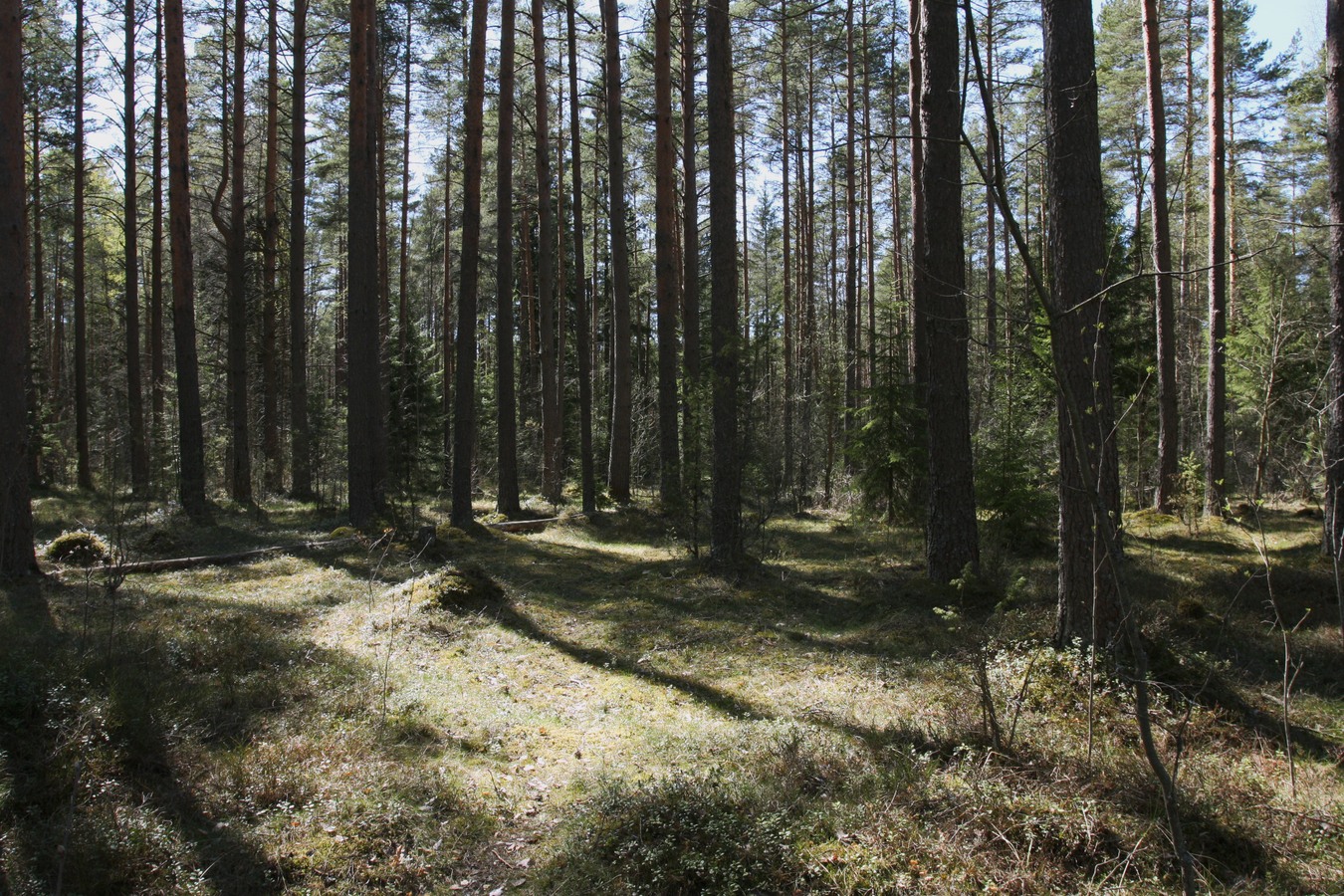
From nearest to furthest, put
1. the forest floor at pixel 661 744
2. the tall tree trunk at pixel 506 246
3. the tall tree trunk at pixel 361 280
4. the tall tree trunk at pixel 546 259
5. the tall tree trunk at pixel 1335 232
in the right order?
1. the forest floor at pixel 661 744
2. the tall tree trunk at pixel 1335 232
3. the tall tree trunk at pixel 361 280
4. the tall tree trunk at pixel 506 246
5. the tall tree trunk at pixel 546 259

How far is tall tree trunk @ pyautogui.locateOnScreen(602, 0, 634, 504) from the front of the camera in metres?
15.6

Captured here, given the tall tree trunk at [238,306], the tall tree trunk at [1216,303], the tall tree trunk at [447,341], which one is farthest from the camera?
the tall tree trunk at [447,341]

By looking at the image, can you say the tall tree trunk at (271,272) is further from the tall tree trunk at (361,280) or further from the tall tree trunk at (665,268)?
the tall tree trunk at (665,268)

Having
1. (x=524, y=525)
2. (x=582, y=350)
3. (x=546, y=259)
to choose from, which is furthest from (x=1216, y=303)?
(x=546, y=259)

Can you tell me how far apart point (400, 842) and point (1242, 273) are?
2730 cm

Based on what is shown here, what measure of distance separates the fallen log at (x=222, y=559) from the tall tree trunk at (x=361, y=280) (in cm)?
142

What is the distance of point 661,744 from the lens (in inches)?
199

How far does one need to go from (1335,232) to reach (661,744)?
822 centimetres

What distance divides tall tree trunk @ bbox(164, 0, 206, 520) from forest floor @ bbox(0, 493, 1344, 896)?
20.1ft

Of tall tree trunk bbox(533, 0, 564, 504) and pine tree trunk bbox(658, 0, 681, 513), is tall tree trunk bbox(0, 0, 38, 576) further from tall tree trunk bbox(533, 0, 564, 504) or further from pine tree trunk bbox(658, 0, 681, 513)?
pine tree trunk bbox(658, 0, 681, 513)

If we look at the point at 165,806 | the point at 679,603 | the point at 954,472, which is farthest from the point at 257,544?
the point at 954,472

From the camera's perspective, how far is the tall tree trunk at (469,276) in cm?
1363

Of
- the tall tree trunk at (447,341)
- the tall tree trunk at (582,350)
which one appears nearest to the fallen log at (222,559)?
the tall tree trunk at (582,350)

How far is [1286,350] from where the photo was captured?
536 inches
